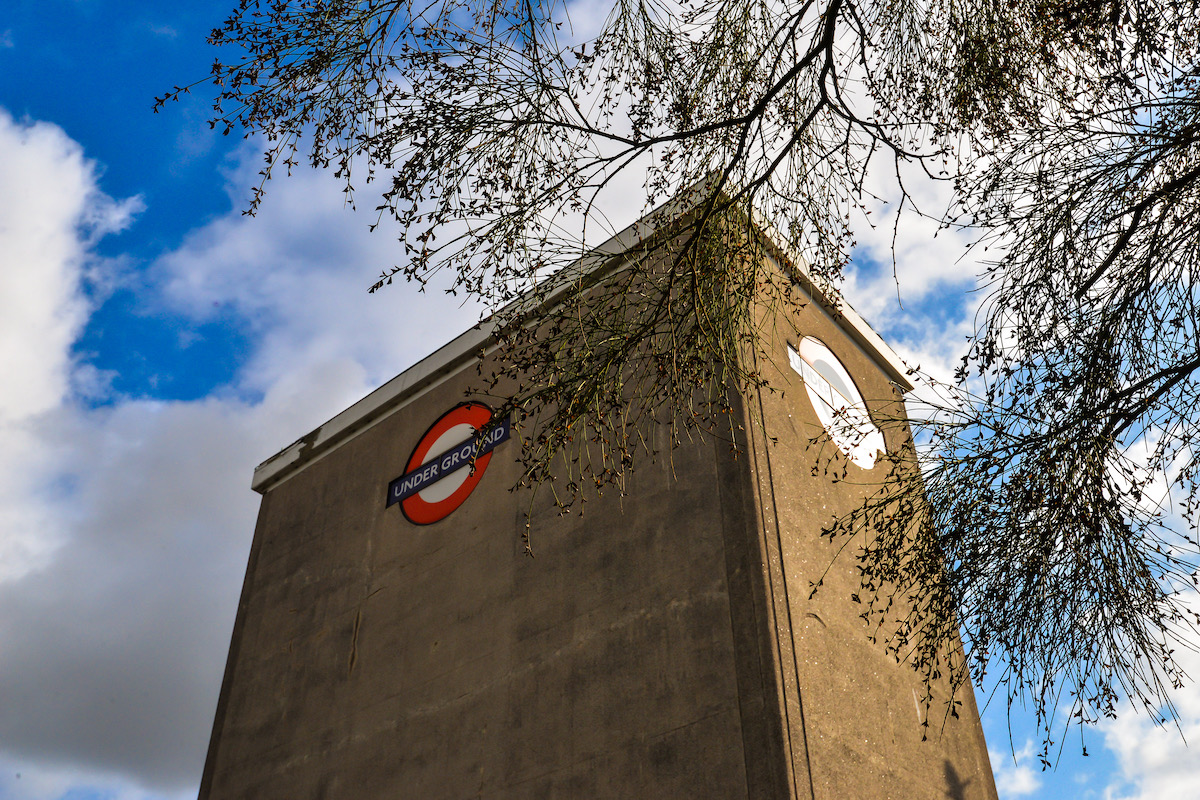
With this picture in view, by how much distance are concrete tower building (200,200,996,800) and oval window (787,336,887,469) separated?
1.8 inches

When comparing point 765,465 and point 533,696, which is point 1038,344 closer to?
point 765,465

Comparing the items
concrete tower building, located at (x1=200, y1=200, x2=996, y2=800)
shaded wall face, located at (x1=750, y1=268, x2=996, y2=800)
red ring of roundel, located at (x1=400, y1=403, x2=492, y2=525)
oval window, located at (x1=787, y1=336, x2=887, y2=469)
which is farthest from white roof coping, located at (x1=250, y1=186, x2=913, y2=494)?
shaded wall face, located at (x1=750, y1=268, x2=996, y2=800)

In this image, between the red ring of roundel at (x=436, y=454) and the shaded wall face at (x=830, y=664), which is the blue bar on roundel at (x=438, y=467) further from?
the shaded wall face at (x=830, y=664)

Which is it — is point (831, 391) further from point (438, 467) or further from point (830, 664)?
point (438, 467)

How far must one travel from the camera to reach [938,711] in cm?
1145

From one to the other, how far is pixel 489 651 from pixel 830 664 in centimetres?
388

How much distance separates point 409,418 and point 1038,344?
10851 mm

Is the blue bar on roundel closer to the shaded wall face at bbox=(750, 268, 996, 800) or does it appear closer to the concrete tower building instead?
the concrete tower building

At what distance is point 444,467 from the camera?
13.8 m

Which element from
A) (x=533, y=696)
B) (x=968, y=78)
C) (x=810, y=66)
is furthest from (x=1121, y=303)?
(x=533, y=696)

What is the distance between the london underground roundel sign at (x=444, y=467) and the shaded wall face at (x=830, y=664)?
12.5 ft

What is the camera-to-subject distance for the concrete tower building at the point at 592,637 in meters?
9.11

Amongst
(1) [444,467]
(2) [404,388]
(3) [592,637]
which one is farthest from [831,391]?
(2) [404,388]

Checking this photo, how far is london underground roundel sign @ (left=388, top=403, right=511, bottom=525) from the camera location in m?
13.1
